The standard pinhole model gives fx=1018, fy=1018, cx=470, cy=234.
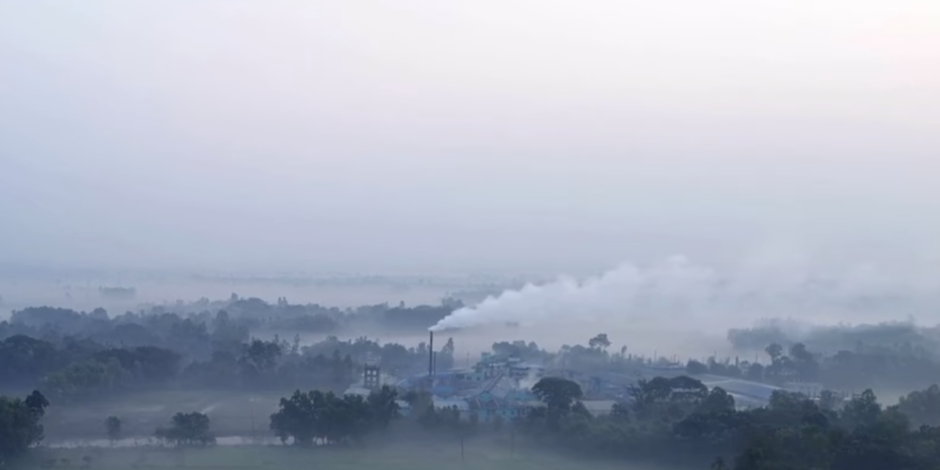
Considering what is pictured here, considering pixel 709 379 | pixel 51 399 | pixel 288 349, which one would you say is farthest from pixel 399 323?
pixel 51 399

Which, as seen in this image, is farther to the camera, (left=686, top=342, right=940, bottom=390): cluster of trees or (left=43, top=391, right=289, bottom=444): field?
(left=686, top=342, right=940, bottom=390): cluster of trees

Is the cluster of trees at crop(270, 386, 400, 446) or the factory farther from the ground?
the factory

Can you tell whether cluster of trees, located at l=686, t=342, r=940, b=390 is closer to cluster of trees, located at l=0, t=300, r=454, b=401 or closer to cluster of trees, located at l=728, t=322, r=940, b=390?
cluster of trees, located at l=728, t=322, r=940, b=390

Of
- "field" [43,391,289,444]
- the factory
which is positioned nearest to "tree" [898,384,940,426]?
the factory

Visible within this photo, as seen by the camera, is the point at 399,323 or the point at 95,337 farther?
the point at 399,323

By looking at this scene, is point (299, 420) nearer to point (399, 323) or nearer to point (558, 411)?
point (558, 411)

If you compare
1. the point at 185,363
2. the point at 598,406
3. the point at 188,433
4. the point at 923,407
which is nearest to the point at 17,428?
the point at 188,433

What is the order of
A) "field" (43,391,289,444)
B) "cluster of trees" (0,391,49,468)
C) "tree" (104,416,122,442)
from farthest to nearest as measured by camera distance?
"field" (43,391,289,444) → "tree" (104,416,122,442) → "cluster of trees" (0,391,49,468)

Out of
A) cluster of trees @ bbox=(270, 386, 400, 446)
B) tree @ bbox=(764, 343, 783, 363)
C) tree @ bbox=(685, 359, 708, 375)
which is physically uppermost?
tree @ bbox=(764, 343, 783, 363)
